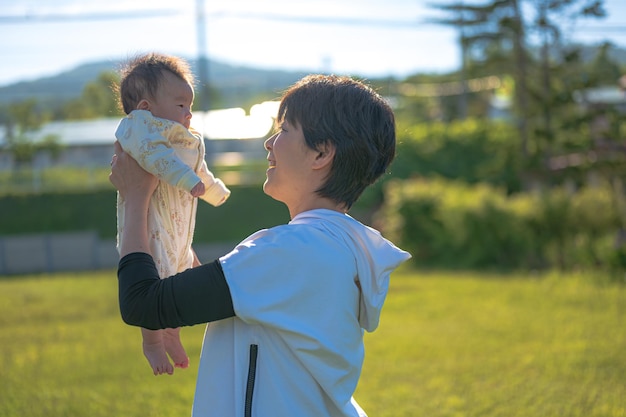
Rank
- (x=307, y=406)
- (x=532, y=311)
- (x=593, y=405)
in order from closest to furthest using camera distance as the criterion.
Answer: (x=307, y=406), (x=593, y=405), (x=532, y=311)

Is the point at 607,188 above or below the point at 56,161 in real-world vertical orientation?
above

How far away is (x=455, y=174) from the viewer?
88.8 feet

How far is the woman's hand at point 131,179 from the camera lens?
2.06 meters

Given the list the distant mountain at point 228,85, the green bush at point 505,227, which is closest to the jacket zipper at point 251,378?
the green bush at point 505,227

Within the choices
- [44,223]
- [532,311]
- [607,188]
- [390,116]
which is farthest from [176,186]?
[44,223]

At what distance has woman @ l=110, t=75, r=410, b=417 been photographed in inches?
73.2

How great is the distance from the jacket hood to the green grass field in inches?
152

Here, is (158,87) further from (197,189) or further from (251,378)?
(251,378)

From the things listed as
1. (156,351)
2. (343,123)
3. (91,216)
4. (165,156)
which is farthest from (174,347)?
(91,216)

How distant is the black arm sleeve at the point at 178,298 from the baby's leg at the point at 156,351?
0.83 feet

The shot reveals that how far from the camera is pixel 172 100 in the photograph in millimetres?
2250

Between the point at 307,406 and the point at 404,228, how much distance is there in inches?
628

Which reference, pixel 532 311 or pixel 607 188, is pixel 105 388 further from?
pixel 607 188

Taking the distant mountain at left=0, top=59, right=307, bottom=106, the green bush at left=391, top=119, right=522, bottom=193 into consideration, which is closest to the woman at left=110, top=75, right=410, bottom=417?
the distant mountain at left=0, top=59, right=307, bottom=106
